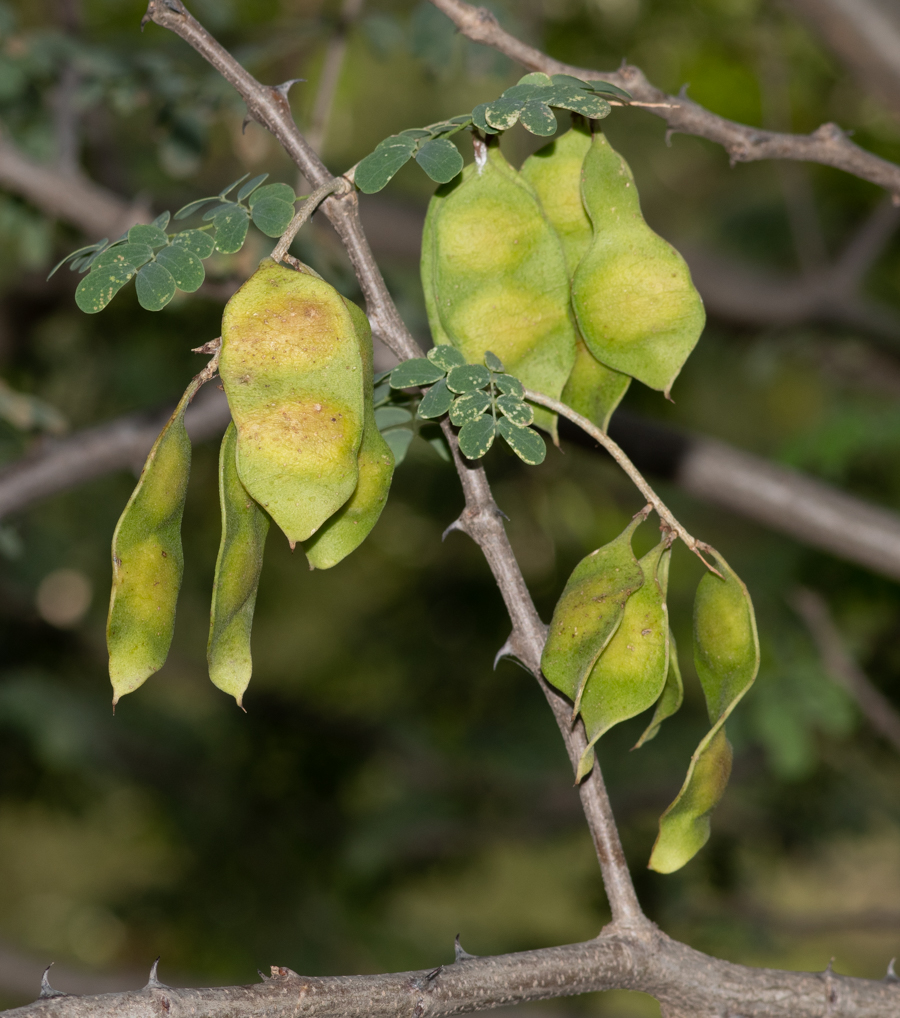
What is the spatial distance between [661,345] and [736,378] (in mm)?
6002

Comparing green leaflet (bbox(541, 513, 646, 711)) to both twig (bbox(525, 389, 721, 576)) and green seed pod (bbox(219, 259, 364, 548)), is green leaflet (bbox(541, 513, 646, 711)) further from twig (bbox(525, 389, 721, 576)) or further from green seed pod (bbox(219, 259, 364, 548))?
green seed pod (bbox(219, 259, 364, 548))

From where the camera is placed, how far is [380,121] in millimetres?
7293

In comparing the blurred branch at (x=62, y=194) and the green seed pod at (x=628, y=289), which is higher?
the blurred branch at (x=62, y=194)

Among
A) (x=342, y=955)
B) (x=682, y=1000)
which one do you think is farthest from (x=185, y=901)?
(x=682, y=1000)

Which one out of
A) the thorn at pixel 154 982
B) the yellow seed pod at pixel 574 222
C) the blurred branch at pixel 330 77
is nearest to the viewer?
the thorn at pixel 154 982

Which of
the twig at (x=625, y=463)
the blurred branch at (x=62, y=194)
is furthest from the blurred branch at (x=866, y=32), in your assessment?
the twig at (x=625, y=463)

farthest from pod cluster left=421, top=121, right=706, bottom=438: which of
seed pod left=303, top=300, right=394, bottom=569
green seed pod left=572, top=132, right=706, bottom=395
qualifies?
seed pod left=303, top=300, right=394, bottom=569

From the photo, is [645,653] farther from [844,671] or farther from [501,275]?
[844,671]

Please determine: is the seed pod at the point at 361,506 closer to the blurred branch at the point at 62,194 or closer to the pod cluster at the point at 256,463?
the pod cluster at the point at 256,463

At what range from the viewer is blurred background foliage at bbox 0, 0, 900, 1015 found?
2.47 m

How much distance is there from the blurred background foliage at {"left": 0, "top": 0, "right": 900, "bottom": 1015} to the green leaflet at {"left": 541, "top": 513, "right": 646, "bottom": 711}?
125cm

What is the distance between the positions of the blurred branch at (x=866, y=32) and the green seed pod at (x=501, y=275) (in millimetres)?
1496

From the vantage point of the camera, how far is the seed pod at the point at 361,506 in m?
0.72

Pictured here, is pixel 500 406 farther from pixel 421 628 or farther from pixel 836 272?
pixel 421 628
